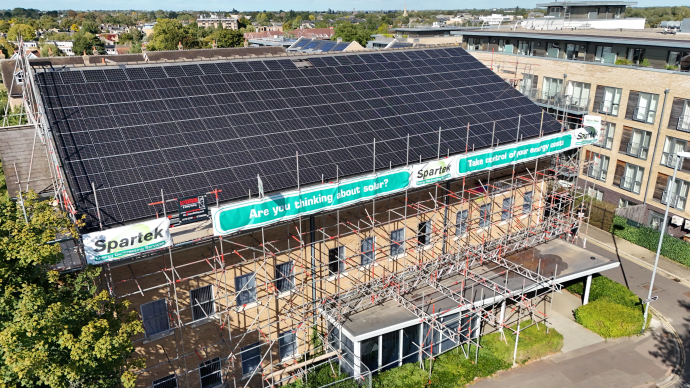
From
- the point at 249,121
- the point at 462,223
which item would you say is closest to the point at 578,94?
the point at 462,223

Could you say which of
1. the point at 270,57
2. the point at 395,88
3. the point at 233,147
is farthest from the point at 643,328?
the point at 270,57

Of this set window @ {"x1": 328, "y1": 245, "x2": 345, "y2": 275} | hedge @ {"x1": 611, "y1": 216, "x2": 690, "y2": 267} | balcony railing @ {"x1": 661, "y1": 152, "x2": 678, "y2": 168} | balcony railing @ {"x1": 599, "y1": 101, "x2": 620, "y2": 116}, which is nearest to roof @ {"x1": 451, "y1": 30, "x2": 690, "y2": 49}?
balcony railing @ {"x1": 599, "y1": 101, "x2": 620, "y2": 116}

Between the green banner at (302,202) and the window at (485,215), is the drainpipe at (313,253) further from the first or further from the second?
the window at (485,215)

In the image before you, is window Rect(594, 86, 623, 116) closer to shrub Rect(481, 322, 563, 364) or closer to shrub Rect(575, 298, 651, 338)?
shrub Rect(575, 298, 651, 338)

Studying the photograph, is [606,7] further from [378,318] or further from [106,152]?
[106,152]

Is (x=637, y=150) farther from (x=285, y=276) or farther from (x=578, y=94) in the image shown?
(x=285, y=276)

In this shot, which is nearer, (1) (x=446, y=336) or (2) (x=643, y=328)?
(1) (x=446, y=336)
